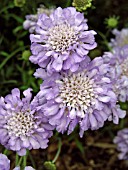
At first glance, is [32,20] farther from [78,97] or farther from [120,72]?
[78,97]

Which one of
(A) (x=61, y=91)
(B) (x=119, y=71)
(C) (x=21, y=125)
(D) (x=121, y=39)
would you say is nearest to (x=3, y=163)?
(C) (x=21, y=125)

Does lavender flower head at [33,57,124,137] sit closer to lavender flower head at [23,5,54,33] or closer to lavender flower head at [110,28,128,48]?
lavender flower head at [23,5,54,33]

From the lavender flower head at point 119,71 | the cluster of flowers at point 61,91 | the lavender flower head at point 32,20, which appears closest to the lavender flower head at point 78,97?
the cluster of flowers at point 61,91

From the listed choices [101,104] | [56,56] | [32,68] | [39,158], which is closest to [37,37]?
[56,56]

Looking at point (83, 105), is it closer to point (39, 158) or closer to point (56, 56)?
point (56, 56)

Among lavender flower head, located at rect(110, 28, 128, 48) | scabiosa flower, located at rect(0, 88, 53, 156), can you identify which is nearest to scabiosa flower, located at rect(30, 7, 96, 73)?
scabiosa flower, located at rect(0, 88, 53, 156)

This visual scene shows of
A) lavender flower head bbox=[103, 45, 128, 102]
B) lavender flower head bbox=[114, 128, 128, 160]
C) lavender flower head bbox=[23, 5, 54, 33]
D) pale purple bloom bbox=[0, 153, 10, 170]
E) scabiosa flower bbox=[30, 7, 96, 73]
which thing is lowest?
lavender flower head bbox=[114, 128, 128, 160]

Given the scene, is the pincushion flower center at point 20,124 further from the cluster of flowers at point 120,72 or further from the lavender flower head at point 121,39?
the lavender flower head at point 121,39
